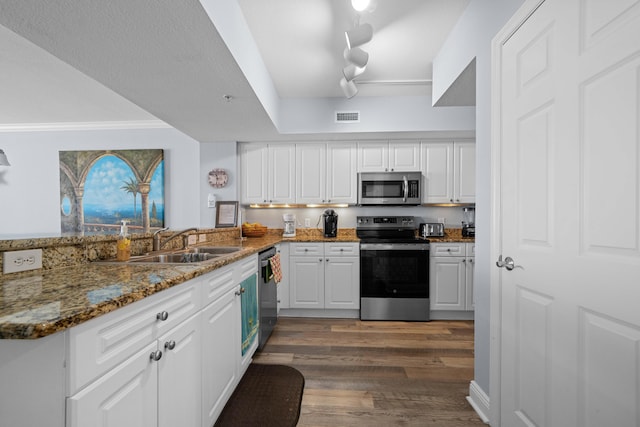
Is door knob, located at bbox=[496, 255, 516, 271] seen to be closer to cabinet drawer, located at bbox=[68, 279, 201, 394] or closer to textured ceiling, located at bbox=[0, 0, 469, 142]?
cabinet drawer, located at bbox=[68, 279, 201, 394]

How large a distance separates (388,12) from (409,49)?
1.83ft

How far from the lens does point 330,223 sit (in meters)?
3.77

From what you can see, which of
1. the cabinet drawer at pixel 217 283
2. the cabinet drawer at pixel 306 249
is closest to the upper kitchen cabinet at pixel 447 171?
the cabinet drawer at pixel 306 249

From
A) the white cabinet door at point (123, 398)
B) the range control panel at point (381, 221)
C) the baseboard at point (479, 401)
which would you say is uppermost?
the range control panel at point (381, 221)

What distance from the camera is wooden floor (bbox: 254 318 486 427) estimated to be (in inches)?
68.9

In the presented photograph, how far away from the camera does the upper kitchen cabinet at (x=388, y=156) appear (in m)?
3.78

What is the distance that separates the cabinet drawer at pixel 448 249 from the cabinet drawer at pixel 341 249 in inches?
35.5

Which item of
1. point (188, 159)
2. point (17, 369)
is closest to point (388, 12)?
point (17, 369)

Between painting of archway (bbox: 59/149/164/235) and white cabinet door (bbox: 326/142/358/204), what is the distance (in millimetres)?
2627

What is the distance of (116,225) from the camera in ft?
14.7

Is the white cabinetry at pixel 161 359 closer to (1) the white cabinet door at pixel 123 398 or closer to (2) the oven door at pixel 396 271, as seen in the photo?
(1) the white cabinet door at pixel 123 398

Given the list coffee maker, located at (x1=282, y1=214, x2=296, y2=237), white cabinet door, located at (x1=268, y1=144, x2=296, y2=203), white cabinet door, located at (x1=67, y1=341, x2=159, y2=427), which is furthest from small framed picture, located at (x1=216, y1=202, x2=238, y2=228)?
white cabinet door, located at (x1=67, y1=341, x2=159, y2=427)

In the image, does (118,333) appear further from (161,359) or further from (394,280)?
(394,280)

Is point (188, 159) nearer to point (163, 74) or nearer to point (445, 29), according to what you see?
point (163, 74)
